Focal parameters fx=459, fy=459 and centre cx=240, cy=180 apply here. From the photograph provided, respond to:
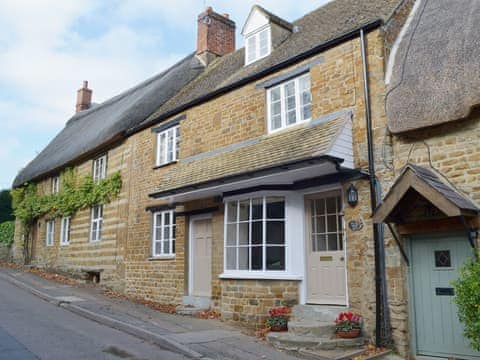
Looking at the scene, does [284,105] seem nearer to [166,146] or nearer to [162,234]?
[166,146]

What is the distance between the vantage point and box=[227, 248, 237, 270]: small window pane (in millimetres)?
10319

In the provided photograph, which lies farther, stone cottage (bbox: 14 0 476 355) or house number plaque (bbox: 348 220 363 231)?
house number plaque (bbox: 348 220 363 231)

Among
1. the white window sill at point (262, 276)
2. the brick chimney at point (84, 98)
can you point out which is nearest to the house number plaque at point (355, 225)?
the white window sill at point (262, 276)

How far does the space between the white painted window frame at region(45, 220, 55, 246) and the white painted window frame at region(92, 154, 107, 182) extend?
176 inches

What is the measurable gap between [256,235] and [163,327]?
2690mm

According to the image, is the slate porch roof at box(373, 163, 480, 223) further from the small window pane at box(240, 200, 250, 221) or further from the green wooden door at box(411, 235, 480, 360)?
the small window pane at box(240, 200, 250, 221)

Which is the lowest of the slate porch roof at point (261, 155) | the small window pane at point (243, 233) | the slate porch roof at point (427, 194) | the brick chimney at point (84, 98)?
the small window pane at point (243, 233)

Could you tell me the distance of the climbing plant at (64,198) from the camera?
16344mm

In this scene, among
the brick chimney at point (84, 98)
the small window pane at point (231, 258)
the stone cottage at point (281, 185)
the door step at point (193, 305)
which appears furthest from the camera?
the brick chimney at point (84, 98)

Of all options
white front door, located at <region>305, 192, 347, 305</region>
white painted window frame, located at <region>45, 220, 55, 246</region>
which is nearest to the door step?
white front door, located at <region>305, 192, 347, 305</region>

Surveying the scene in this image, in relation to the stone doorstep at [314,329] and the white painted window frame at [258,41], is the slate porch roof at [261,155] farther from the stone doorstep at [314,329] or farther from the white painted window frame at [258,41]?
the white painted window frame at [258,41]

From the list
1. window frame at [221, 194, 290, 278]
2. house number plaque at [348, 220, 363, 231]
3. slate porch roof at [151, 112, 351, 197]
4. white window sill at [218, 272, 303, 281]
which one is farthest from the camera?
window frame at [221, 194, 290, 278]

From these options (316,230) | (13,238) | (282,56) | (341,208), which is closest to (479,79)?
(341,208)

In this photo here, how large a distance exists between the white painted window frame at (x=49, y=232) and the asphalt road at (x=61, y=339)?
9.67 meters
